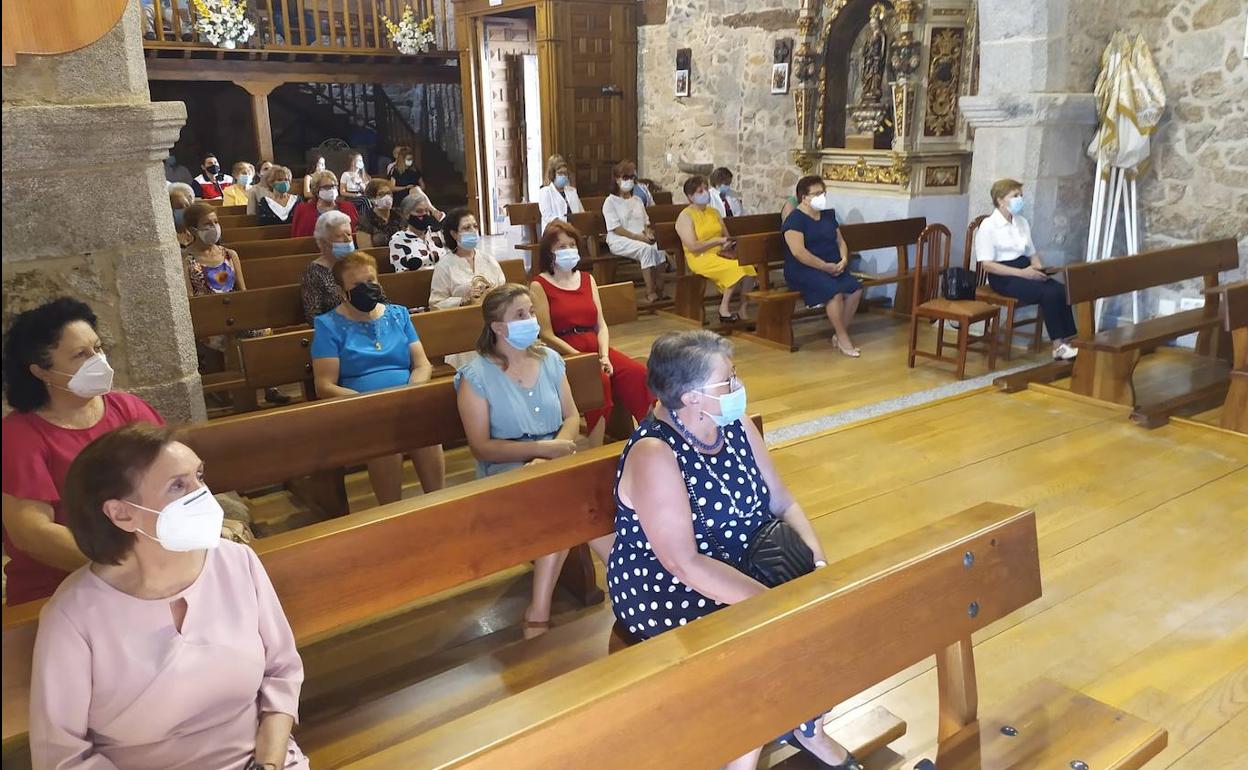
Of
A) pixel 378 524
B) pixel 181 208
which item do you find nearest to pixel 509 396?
pixel 378 524

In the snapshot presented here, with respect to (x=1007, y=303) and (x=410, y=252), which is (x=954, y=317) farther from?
(x=410, y=252)

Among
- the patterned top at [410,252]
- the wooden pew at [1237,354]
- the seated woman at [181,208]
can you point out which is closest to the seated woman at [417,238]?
the patterned top at [410,252]

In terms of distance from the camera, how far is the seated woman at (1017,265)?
565cm

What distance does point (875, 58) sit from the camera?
783 centimetres

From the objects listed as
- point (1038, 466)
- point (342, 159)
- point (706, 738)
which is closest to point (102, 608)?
point (706, 738)

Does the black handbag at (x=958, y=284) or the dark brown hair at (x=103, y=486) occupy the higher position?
the dark brown hair at (x=103, y=486)

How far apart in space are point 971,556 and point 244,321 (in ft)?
11.9

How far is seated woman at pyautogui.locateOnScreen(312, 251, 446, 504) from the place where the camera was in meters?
3.53

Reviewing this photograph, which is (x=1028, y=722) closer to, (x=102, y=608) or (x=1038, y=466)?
(x=102, y=608)

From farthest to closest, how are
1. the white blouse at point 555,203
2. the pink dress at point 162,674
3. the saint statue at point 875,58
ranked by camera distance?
the white blouse at point 555,203
the saint statue at point 875,58
the pink dress at point 162,674

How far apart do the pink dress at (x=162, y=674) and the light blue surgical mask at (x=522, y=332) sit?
4.58 ft

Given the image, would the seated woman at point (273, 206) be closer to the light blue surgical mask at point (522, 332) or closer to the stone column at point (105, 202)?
the stone column at point (105, 202)

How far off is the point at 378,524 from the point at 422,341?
7.12ft

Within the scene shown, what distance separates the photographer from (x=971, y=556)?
1858mm
